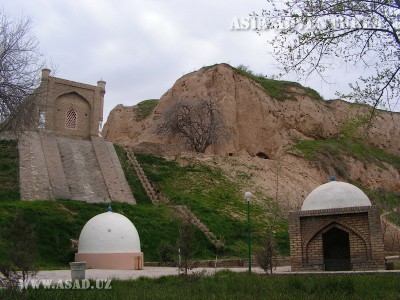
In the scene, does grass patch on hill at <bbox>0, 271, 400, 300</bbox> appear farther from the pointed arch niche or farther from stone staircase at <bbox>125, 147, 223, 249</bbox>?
the pointed arch niche

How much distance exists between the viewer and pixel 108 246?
18969 millimetres

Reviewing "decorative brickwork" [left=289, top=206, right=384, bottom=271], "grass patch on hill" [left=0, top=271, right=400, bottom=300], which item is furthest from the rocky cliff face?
"grass patch on hill" [left=0, top=271, right=400, bottom=300]

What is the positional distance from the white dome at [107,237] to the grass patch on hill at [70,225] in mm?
1320

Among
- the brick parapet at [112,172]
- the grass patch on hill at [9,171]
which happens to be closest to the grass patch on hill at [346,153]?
the brick parapet at [112,172]

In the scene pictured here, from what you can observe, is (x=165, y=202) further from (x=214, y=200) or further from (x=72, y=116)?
(x=72, y=116)

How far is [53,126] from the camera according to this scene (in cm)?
3531

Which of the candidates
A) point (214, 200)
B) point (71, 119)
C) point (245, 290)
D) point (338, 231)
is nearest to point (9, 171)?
point (71, 119)

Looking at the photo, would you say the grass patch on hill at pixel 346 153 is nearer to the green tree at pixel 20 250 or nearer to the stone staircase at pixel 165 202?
the stone staircase at pixel 165 202

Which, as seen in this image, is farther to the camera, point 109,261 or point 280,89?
point 280,89

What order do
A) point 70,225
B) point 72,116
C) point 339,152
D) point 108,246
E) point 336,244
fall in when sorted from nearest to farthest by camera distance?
point 336,244 < point 108,246 < point 70,225 < point 72,116 < point 339,152

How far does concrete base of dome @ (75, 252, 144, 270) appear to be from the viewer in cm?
1866

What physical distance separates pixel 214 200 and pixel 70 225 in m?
10.9

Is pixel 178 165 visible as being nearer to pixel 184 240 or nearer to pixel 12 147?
pixel 12 147

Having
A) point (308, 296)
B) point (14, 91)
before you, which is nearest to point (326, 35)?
point (308, 296)
